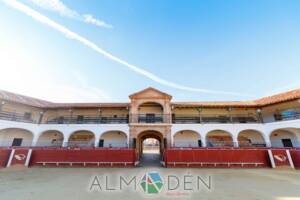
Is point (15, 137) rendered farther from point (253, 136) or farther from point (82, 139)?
point (253, 136)

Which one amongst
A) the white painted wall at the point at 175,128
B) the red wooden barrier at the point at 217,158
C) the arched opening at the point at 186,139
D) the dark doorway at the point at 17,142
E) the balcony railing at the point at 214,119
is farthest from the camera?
the balcony railing at the point at 214,119

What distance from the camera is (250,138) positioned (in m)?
19.0

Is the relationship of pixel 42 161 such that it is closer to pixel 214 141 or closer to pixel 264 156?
pixel 214 141

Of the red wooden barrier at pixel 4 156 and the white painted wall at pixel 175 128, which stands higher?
the white painted wall at pixel 175 128

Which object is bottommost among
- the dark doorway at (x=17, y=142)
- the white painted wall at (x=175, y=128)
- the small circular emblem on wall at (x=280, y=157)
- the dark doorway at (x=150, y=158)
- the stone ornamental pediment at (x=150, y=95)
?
the dark doorway at (x=150, y=158)

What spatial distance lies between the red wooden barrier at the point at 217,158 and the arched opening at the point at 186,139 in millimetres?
4683

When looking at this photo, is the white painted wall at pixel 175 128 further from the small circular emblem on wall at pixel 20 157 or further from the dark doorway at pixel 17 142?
the small circular emblem on wall at pixel 20 157

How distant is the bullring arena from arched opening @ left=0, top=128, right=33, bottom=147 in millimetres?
34

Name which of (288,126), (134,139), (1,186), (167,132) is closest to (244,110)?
(288,126)

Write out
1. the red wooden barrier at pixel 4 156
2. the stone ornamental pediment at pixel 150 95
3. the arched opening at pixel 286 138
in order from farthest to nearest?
the stone ornamental pediment at pixel 150 95 → the arched opening at pixel 286 138 → the red wooden barrier at pixel 4 156

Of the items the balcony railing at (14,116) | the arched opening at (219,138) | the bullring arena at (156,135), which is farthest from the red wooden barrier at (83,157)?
the arched opening at (219,138)

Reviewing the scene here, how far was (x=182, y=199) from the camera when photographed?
594 cm

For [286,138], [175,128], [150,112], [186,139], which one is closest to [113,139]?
[150,112]

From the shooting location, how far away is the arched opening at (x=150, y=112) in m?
19.2
